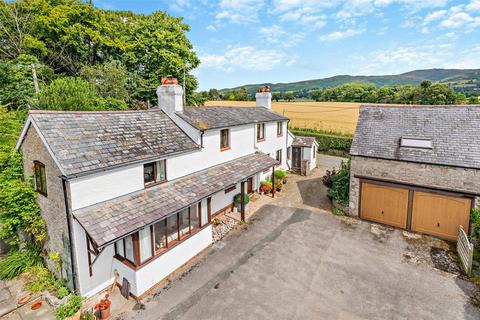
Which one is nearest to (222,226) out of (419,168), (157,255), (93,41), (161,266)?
(161,266)

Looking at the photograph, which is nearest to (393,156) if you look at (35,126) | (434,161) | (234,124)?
(434,161)

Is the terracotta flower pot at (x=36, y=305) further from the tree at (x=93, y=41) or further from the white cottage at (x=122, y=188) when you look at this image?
the tree at (x=93, y=41)

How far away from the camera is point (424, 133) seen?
49.6 ft

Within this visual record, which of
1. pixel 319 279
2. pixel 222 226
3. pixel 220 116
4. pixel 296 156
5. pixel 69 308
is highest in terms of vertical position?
pixel 220 116

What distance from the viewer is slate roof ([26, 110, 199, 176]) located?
9.06m

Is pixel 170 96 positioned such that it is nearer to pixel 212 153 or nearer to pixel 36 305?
pixel 212 153

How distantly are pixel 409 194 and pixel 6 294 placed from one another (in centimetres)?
2070

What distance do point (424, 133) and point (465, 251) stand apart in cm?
701

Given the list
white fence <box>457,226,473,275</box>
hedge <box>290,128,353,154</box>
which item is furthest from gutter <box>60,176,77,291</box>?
hedge <box>290,128,353,154</box>

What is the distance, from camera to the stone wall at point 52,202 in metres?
9.19

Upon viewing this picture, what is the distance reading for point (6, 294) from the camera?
1023cm

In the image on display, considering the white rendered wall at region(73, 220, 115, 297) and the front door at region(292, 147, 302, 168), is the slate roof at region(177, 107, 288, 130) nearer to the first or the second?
the front door at region(292, 147, 302, 168)

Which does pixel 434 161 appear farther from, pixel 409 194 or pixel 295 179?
pixel 295 179

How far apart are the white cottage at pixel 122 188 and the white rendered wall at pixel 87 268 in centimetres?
3
